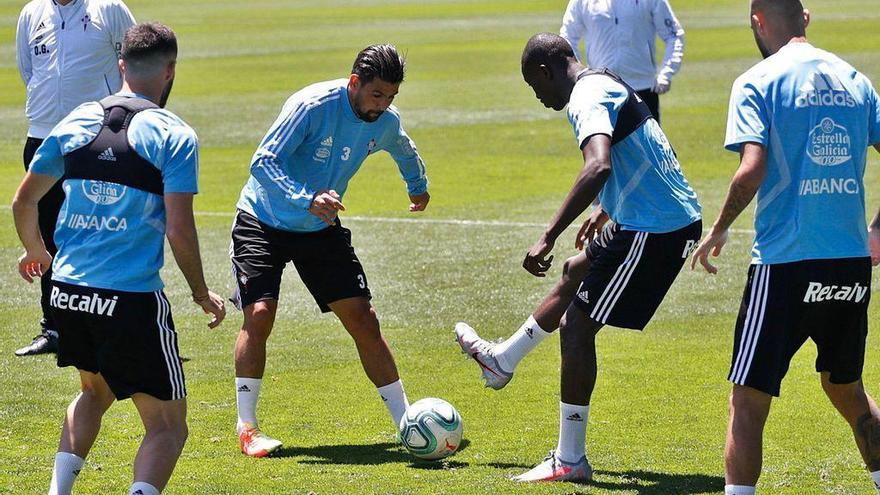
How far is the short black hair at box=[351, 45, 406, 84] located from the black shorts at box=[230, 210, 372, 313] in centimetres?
100

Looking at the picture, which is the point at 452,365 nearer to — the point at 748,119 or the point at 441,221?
the point at 748,119

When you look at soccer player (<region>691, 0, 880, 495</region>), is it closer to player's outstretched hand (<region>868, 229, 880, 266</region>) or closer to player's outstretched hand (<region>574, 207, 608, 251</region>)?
player's outstretched hand (<region>868, 229, 880, 266</region>)

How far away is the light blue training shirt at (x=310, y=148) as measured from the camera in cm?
760

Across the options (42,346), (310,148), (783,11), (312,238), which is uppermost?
(783,11)

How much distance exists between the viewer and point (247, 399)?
793 cm

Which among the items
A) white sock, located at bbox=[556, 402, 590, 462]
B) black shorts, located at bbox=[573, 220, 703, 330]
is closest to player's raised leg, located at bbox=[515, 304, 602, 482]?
white sock, located at bbox=[556, 402, 590, 462]

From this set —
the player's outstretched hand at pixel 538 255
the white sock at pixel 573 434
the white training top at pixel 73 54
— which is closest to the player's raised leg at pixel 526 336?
the white sock at pixel 573 434

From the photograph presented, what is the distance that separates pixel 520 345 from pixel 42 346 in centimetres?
388

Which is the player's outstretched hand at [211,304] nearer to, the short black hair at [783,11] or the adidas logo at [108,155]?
the adidas logo at [108,155]

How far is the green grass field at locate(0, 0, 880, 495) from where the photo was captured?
24.1 feet

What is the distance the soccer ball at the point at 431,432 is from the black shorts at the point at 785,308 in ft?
6.37

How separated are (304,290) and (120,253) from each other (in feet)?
20.3

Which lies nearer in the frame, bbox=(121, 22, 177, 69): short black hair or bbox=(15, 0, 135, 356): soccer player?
bbox=(121, 22, 177, 69): short black hair

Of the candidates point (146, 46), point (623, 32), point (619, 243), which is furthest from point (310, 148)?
point (623, 32)
